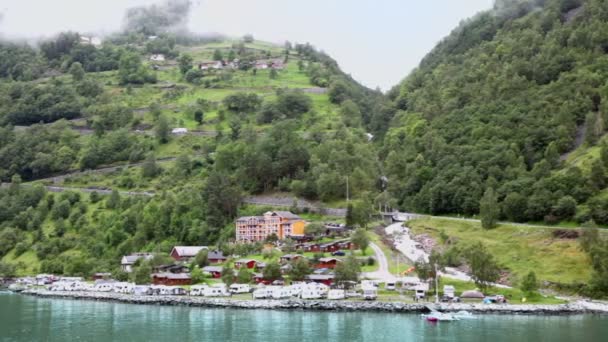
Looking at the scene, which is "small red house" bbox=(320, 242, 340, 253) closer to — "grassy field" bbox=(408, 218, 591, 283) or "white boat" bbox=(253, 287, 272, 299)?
"grassy field" bbox=(408, 218, 591, 283)

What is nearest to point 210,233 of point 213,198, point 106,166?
point 213,198

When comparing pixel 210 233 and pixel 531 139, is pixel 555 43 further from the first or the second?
pixel 210 233

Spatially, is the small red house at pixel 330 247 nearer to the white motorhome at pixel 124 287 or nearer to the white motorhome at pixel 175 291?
the white motorhome at pixel 175 291

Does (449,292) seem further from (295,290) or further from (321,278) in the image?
(295,290)

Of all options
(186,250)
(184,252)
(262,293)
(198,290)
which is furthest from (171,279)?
(262,293)

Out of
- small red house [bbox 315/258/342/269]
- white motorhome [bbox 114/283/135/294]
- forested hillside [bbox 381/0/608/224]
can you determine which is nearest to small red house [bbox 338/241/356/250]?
small red house [bbox 315/258/342/269]

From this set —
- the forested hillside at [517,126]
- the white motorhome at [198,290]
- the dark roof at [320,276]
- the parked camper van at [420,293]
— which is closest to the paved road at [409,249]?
the parked camper van at [420,293]
